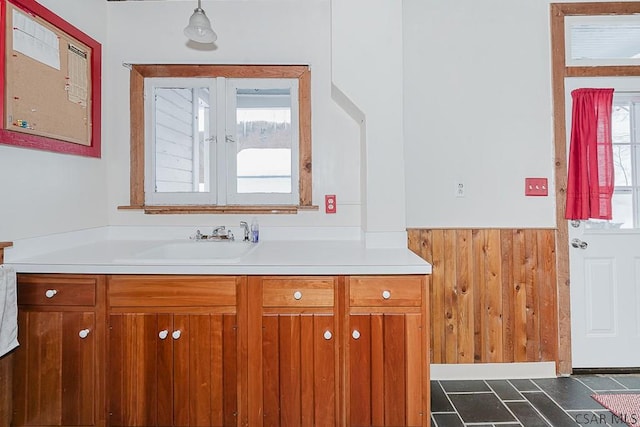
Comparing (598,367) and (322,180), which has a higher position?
(322,180)

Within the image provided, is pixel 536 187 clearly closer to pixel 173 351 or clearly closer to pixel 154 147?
pixel 173 351

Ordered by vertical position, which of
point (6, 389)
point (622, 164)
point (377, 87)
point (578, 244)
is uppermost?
point (377, 87)

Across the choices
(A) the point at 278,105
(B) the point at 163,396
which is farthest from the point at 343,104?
(B) the point at 163,396

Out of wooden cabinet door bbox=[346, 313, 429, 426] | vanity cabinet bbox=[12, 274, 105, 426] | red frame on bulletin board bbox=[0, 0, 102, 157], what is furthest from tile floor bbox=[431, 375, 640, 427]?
red frame on bulletin board bbox=[0, 0, 102, 157]

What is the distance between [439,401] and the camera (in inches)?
84.1

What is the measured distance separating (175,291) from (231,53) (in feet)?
5.37

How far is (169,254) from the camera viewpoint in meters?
2.22

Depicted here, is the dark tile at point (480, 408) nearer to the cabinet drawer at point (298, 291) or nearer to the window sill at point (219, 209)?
the cabinet drawer at point (298, 291)

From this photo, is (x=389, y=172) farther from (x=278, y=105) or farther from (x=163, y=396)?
(x=163, y=396)

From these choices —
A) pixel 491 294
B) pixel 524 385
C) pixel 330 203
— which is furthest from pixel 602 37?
pixel 524 385

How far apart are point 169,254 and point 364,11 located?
74.8 inches

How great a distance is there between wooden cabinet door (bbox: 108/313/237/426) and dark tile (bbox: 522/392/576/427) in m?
1.70

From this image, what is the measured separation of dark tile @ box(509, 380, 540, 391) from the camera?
2240 millimetres

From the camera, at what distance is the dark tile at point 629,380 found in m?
2.25
